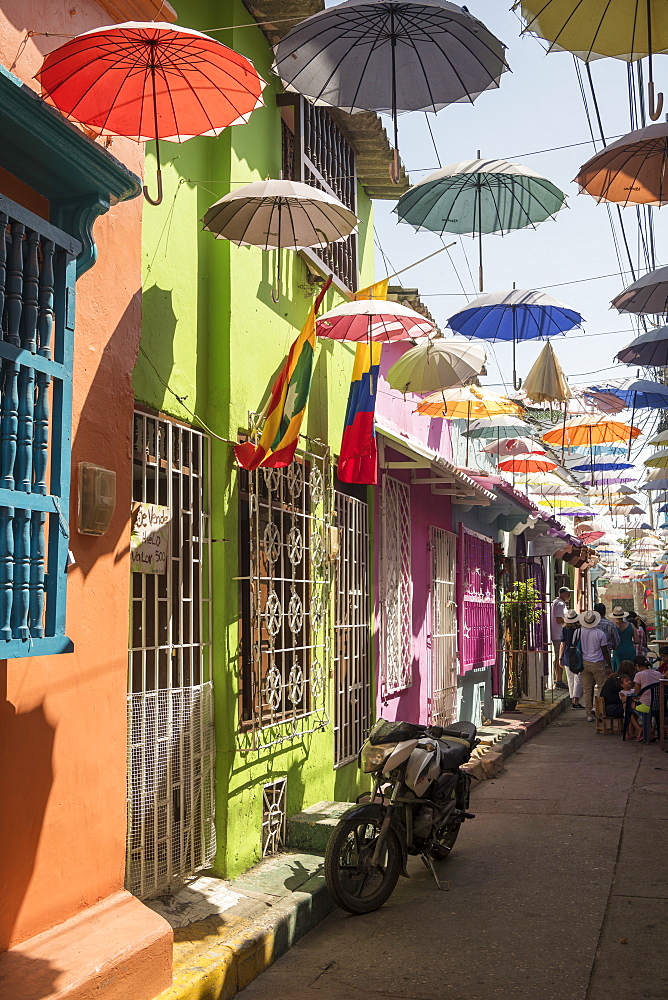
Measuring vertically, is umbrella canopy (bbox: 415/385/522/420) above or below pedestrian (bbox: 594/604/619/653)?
above

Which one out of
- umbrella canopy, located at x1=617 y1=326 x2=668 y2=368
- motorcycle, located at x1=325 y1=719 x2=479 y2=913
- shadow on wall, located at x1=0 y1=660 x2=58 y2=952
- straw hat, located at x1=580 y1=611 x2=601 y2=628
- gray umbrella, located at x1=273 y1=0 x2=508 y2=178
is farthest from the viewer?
straw hat, located at x1=580 y1=611 x2=601 y2=628

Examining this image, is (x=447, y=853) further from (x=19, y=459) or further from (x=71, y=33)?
(x=71, y=33)

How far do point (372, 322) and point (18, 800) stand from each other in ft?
16.5

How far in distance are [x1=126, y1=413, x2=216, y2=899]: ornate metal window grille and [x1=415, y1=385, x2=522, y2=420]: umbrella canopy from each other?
4.97 metres

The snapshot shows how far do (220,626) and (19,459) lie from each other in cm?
286

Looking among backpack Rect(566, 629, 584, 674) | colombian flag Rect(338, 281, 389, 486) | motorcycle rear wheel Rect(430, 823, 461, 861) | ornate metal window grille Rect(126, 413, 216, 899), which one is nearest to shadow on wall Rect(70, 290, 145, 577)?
ornate metal window grille Rect(126, 413, 216, 899)

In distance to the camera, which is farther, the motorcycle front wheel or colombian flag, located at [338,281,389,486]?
colombian flag, located at [338,281,389,486]

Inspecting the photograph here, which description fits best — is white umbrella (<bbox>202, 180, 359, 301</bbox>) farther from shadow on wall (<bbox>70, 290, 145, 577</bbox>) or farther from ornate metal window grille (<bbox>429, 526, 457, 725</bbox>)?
ornate metal window grille (<bbox>429, 526, 457, 725</bbox>)

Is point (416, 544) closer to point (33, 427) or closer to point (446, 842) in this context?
point (446, 842)

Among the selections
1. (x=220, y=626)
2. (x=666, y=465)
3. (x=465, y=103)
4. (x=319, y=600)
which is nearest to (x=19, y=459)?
(x=220, y=626)

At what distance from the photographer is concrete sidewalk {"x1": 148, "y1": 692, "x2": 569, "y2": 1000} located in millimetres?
4887

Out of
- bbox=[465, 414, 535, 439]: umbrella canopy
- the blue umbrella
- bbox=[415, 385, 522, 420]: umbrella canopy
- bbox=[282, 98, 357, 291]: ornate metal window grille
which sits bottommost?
bbox=[415, 385, 522, 420]: umbrella canopy

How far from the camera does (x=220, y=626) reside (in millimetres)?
6367

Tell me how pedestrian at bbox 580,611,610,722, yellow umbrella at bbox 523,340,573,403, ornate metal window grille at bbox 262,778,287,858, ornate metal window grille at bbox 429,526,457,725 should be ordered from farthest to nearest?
pedestrian at bbox 580,611,610,722 → ornate metal window grille at bbox 429,526,457,725 → yellow umbrella at bbox 523,340,573,403 → ornate metal window grille at bbox 262,778,287,858
